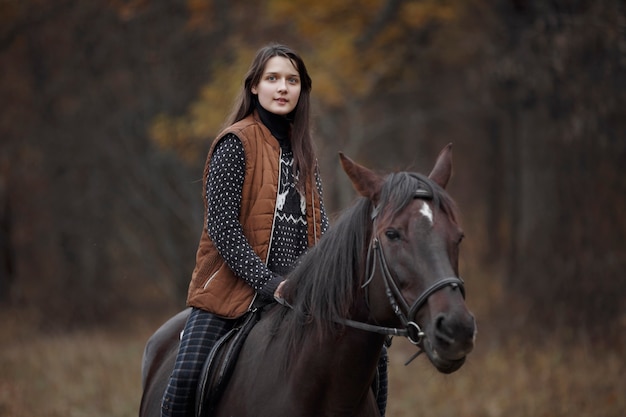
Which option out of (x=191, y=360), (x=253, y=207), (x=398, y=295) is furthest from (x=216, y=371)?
(x=398, y=295)

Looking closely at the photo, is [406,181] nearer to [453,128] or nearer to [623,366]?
[623,366]

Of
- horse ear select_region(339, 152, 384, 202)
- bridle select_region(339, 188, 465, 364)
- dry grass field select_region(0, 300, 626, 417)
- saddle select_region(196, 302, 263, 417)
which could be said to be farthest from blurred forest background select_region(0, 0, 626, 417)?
horse ear select_region(339, 152, 384, 202)

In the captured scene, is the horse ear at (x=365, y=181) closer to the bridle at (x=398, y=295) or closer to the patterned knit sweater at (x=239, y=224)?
the bridle at (x=398, y=295)

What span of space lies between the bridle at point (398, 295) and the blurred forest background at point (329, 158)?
6128mm

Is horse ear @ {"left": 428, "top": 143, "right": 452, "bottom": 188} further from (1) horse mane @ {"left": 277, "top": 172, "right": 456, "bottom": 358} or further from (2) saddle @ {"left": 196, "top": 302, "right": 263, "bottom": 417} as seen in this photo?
(2) saddle @ {"left": 196, "top": 302, "right": 263, "bottom": 417}

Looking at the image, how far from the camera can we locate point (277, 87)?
4.58 m

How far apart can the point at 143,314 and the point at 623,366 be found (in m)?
13.1

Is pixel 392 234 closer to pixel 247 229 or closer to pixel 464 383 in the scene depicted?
pixel 247 229

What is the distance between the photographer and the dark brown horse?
341 cm

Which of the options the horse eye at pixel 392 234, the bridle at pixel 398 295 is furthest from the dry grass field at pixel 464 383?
the horse eye at pixel 392 234

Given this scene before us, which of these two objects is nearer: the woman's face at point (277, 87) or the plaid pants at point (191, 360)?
the plaid pants at point (191, 360)

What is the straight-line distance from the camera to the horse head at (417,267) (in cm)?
333

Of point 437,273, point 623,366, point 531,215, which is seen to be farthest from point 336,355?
point 531,215

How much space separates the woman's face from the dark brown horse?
95 centimetres
